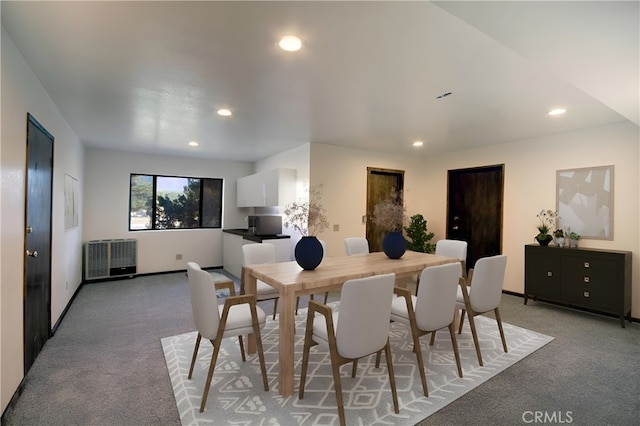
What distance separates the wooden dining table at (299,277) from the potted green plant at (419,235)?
227 cm

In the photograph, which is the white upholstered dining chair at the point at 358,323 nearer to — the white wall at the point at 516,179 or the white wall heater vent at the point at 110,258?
the white wall at the point at 516,179

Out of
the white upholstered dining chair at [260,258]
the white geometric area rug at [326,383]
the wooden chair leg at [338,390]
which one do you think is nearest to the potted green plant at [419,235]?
the white geometric area rug at [326,383]

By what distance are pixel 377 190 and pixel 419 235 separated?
114 centimetres

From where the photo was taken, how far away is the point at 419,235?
5.66 meters

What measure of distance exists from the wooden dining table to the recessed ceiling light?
5.27 ft

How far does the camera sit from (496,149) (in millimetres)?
5012

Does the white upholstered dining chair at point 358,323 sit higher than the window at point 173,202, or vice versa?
the window at point 173,202

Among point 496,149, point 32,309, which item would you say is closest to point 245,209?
point 32,309

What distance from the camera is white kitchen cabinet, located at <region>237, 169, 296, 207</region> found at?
5.12m

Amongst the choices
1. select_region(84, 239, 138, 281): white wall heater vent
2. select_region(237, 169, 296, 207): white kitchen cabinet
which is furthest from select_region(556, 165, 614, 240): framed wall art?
select_region(84, 239, 138, 281): white wall heater vent

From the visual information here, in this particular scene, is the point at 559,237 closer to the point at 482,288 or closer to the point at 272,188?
the point at 482,288

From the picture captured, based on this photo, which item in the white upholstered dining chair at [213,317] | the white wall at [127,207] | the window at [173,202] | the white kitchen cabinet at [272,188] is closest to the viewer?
the white upholstered dining chair at [213,317]

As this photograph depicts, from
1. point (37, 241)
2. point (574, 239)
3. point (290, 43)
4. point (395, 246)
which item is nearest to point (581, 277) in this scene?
point (574, 239)

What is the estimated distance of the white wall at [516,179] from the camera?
3742 mm
